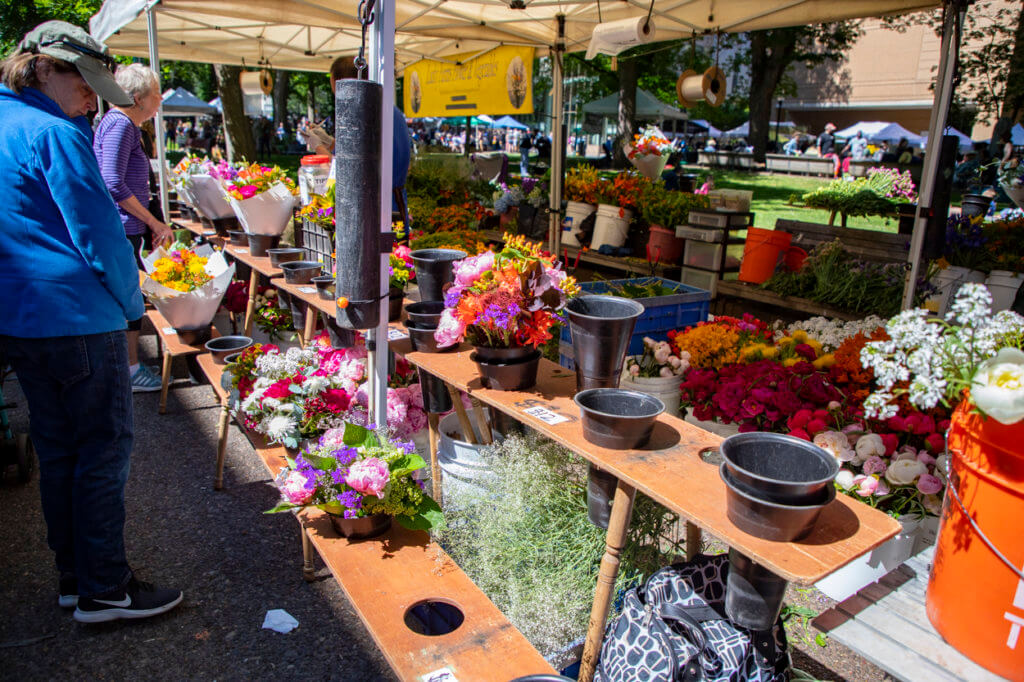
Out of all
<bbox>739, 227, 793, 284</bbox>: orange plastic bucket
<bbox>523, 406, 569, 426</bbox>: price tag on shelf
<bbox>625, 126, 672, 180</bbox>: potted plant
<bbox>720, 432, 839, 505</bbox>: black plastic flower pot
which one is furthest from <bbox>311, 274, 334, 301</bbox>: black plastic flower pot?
<bbox>625, 126, 672, 180</bbox>: potted plant

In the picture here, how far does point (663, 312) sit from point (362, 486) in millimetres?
2038

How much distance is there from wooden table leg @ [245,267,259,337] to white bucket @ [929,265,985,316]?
4.67m

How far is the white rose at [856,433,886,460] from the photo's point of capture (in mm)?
2484

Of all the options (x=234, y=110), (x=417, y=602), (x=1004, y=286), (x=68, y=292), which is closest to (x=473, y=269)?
(x=417, y=602)

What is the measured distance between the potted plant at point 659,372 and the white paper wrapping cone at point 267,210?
2.40 metres

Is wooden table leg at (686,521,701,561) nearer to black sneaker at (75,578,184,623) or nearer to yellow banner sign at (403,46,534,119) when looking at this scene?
black sneaker at (75,578,184,623)

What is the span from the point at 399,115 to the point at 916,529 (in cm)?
330

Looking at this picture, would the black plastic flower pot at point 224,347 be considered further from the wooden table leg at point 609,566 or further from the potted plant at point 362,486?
the wooden table leg at point 609,566

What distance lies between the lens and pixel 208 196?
5039mm

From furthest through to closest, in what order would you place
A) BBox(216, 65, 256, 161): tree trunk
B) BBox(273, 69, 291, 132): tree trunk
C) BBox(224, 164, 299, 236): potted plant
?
BBox(273, 69, 291, 132): tree trunk < BBox(216, 65, 256, 161): tree trunk < BBox(224, 164, 299, 236): potted plant

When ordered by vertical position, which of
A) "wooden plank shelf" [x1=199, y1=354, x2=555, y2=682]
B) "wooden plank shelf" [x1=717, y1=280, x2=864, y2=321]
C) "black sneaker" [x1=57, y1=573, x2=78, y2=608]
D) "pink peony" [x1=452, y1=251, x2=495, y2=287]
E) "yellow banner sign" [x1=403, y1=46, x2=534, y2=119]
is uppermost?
"yellow banner sign" [x1=403, y1=46, x2=534, y2=119]

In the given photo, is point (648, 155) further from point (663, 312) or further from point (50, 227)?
point (50, 227)

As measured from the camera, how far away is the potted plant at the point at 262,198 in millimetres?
4160

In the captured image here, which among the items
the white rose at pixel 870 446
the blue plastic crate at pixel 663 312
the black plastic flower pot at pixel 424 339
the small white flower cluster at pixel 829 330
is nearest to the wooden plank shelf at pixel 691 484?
the black plastic flower pot at pixel 424 339
